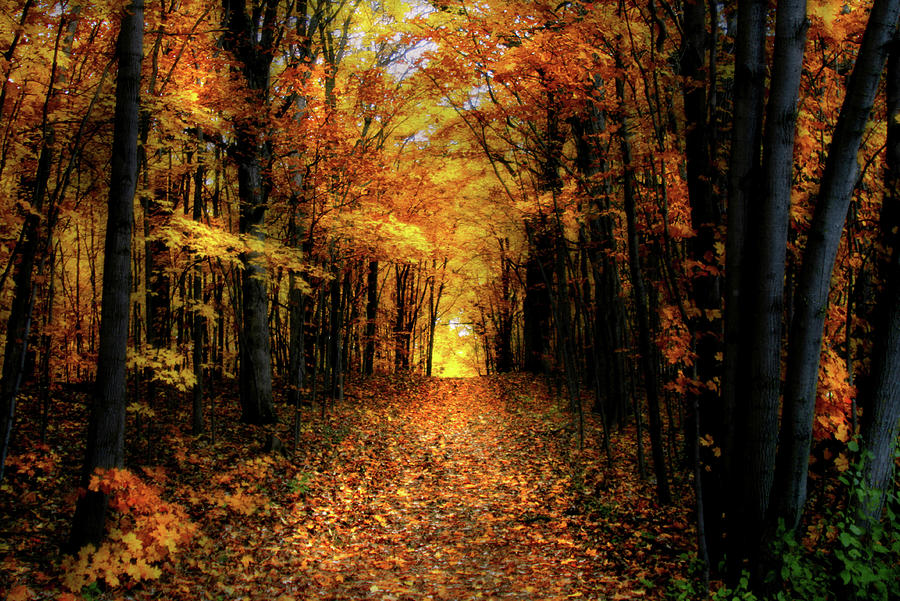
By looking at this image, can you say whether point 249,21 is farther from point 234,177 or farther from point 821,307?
point 821,307

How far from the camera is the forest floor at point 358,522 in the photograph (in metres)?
5.17

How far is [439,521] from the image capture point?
7555 mm

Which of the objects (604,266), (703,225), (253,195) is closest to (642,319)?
(703,225)

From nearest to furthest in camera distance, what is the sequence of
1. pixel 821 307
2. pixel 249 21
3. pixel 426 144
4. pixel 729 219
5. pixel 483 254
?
pixel 821 307 → pixel 729 219 → pixel 249 21 → pixel 426 144 → pixel 483 254

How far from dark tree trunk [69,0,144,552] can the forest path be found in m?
2.20

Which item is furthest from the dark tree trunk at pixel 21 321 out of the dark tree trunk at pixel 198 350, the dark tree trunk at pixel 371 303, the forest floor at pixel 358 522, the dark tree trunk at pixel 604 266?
the dark tree trunk at pixel 371 303

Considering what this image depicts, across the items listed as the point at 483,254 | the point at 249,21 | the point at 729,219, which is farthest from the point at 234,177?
the point at 729,219

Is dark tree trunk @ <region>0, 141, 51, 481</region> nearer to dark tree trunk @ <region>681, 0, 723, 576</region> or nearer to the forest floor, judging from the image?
the forest floor

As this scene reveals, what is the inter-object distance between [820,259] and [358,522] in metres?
A: 6.70

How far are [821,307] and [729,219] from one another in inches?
40.3

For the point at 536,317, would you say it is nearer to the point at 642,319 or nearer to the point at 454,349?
the point at 642,319

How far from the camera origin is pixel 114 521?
5898 millimetres

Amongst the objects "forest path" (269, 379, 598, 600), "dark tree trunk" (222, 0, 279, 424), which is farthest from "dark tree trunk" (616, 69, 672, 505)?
"dark tree trunk" (222, 0, 279, 424)

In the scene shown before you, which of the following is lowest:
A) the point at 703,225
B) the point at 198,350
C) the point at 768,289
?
the point at 198,350
